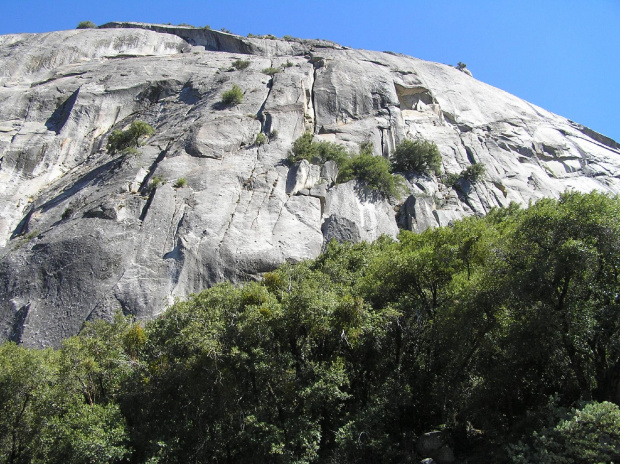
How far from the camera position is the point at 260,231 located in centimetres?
2823

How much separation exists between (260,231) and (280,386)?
A: 45.3 feet

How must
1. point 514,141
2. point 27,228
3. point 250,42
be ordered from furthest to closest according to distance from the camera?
point 250,42 < point 514,141 < point 27,228

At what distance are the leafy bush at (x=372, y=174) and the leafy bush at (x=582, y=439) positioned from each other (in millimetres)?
22371

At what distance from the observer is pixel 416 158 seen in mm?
38281

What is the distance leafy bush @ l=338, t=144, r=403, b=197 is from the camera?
1309 inches

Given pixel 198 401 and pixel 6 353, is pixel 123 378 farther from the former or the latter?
pixel 6 353

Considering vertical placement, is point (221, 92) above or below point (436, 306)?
above

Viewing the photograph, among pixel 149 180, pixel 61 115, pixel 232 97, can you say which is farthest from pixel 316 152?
pixel 61 115

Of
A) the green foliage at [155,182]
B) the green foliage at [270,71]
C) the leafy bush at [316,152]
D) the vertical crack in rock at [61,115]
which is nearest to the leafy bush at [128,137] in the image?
the vertical crack in rock at [61,115]

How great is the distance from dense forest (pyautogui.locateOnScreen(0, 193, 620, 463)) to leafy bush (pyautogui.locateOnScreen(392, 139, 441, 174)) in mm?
21090

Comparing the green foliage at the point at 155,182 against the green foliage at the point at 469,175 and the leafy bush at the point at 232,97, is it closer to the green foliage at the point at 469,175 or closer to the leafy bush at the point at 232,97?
the leafy bush at the point at 232,97

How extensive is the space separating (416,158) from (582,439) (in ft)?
95.5

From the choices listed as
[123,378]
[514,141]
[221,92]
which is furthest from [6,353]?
[514,141]

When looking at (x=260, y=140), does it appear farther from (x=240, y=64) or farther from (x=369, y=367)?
(x=369, y=367)
